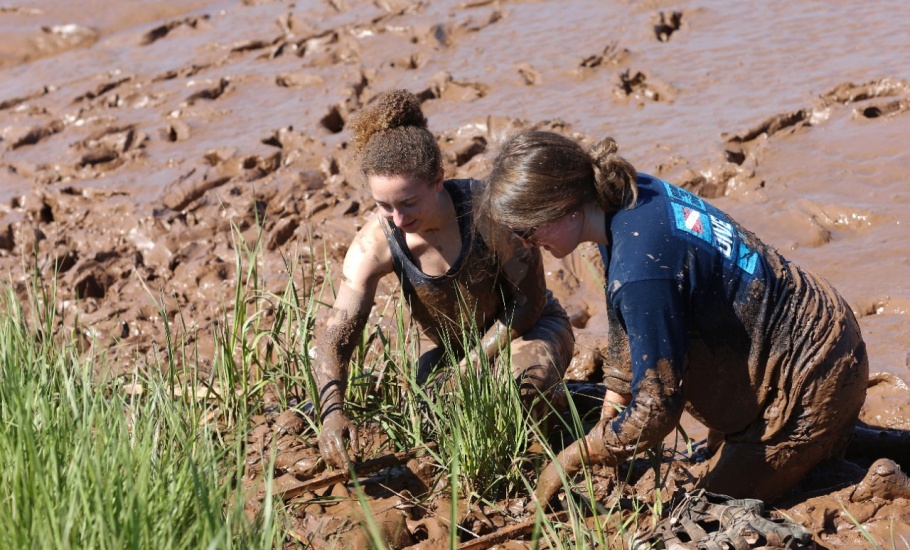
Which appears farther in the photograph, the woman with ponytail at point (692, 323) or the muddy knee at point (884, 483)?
the muddy knee at point (884, 483)

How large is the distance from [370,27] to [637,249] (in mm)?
6278

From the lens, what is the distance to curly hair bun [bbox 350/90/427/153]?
3.37 metres

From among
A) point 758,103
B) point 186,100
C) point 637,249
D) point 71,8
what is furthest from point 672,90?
point 71,8

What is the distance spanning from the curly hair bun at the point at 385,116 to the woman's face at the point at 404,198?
0.17 metres

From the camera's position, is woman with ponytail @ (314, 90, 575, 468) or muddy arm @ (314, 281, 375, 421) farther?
muddy arm @ (314, 281, 375, 421)

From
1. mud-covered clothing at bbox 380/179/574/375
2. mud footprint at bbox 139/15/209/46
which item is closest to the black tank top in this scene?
mud-covered clothing at bbox 380/179/574/375

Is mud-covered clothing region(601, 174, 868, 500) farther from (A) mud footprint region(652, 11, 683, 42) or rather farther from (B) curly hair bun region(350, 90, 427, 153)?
(A) mud footprint region(652, 11, 683, 42)

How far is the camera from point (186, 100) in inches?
309

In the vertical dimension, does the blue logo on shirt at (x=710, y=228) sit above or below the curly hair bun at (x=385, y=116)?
below

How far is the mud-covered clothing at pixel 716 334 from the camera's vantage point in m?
2.71

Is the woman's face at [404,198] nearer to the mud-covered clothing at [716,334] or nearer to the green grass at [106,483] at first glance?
the mud-covered clothing at [716,334]

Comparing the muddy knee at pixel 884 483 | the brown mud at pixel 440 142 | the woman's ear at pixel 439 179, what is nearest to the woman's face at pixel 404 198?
the woman's ear at pixel 439 179

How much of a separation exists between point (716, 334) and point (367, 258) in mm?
1231

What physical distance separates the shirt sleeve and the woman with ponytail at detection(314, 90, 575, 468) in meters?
0.54
